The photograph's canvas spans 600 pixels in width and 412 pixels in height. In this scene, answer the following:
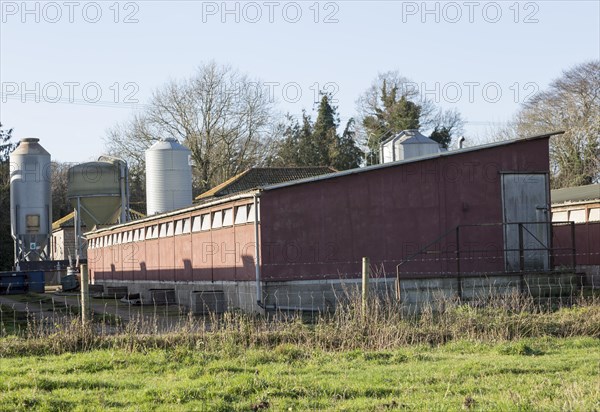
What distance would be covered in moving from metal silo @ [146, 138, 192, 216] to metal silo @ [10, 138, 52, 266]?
7.19 meters

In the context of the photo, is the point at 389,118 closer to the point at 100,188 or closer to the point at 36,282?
the point at 100,188

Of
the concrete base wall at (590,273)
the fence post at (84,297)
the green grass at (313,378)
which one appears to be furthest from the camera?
the concrete base wall at (590,273)

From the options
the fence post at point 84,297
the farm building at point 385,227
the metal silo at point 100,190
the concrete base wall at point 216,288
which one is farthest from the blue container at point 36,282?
the fence post at point 84,297

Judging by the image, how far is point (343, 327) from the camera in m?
16.5

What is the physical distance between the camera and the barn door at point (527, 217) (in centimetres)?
3006

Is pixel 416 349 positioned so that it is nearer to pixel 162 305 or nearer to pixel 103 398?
pixel 103 398

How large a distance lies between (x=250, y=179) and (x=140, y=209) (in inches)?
887

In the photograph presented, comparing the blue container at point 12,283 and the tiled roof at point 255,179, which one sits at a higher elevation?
the tiled roof at point 255,179

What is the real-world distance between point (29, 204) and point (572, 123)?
35397mm

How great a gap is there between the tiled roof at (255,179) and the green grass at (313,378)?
1674 inches

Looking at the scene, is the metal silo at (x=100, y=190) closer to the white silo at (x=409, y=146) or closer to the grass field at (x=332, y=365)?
the white silo at (x=409, y=146)

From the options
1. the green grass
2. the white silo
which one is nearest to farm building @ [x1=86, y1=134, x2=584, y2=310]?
the green grass

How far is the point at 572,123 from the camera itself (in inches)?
2496

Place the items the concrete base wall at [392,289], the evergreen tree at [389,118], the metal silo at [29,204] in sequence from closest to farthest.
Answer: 1. the concrete base wall at [392,289]
2. the metal silo at [29,204]
3. the evergreen tree at [389,118]
